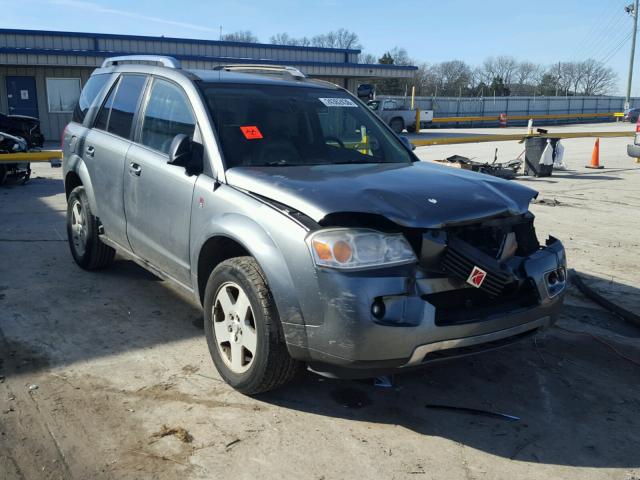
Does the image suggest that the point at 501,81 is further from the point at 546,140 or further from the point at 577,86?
the point at 546,140

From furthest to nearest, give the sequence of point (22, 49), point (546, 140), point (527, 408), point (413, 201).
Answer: point (22, 49), point (546, 140), point (527, 408), point (413, 201)

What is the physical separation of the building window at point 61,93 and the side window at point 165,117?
2349cm

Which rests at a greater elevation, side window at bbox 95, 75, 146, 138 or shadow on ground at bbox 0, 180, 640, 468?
side window at bbox 95, 75, 146, 138

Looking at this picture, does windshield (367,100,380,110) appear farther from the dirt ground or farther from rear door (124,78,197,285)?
rear door (124,78,197,285)

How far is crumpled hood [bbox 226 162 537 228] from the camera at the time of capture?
3.17 meters

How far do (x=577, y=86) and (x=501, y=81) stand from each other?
39.7 feet

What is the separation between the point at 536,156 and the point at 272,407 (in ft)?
39.6

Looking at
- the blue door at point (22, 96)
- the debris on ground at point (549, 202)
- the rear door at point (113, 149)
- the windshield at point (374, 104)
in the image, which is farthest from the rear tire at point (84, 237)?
the windshield at point (374, 104)

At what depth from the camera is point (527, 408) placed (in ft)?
11.7

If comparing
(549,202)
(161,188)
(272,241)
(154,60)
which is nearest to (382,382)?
(272,241)

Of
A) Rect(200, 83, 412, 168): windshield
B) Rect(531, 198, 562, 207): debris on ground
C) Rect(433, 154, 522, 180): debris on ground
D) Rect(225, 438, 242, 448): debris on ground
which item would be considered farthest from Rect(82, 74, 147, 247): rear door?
Rect(433, 154, 522, 180): debris on ground

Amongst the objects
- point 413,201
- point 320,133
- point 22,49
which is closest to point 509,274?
point 413,201

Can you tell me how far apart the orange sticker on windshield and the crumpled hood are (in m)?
0.34

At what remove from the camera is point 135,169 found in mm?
4629
